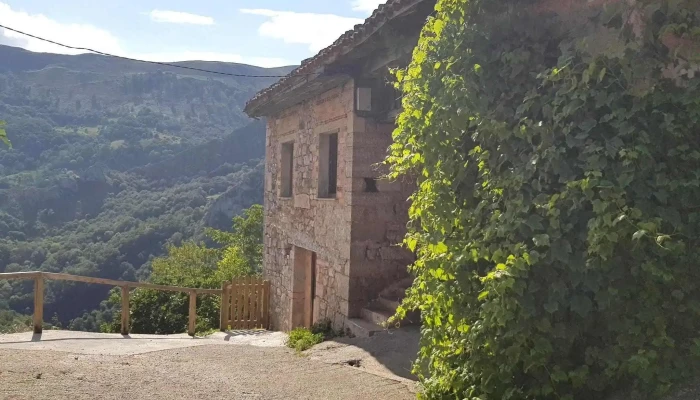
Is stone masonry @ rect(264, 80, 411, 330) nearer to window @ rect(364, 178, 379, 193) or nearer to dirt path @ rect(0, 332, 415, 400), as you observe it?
window @ rect(364, 178, 379, 193)

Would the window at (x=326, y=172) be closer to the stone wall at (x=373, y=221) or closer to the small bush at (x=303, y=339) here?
the stone wall at (x=373, y=221)

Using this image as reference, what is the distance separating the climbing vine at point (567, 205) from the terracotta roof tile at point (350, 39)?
5.37 ft

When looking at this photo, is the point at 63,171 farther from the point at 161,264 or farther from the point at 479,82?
the point at 479,82

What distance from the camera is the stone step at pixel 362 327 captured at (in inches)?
261

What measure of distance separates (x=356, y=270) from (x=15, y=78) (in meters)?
81.4

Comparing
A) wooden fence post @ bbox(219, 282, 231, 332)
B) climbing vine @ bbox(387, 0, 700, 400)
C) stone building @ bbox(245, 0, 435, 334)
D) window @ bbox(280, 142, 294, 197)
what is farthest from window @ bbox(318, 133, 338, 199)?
climbing vine @ bbox(387, 0, 700, 400)

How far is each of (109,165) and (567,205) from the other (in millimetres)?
63749

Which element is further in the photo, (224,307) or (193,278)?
(193,278)

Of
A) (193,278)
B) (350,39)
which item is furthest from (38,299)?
(193,278)

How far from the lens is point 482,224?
346cm

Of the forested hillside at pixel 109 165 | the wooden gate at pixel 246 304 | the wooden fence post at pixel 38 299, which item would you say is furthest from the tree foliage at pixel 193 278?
the forested hillside at pixel 109 165

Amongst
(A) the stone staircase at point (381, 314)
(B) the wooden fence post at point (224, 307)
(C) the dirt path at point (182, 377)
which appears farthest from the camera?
(B) the wooden fence post at point (224, 307)

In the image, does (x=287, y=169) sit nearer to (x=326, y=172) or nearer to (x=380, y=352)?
(x=326, y=172)

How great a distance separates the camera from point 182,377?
5.61 meters
